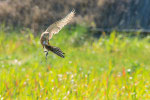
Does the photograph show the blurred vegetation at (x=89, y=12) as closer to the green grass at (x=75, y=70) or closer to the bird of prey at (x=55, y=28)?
the green grass at (x=75, y=70)

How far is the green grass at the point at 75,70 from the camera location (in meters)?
2.45

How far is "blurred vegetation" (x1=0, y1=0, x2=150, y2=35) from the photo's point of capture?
6.71 meters

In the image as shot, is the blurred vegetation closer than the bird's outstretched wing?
No

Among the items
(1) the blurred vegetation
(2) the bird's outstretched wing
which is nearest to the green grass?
(2) the bird's outstretched wing

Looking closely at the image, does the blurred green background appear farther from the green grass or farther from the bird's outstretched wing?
the bird's outstretched wing

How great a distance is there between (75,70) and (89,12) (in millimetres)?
4174

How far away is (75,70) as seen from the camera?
3.33 meters

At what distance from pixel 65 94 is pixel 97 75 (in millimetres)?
1312

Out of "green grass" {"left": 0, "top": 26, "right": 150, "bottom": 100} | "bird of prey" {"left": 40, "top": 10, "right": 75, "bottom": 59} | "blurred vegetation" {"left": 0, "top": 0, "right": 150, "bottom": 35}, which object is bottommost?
"bird of prey" {"left": 40, "top": 10, "right": 75, "bottom": 59}

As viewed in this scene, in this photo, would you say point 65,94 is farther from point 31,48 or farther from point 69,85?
point 31,48

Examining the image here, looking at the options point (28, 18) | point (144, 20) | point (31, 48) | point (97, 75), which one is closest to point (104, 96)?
point (97, 75)

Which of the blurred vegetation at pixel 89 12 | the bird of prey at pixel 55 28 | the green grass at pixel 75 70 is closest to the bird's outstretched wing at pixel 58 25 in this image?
the bird of prey at pixel 55 28

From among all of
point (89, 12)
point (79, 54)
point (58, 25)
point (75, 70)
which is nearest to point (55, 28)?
point (58, 25)

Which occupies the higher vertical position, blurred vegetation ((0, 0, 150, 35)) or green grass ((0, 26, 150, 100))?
blurred vegetation ((0, 0, 150, 35))
